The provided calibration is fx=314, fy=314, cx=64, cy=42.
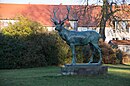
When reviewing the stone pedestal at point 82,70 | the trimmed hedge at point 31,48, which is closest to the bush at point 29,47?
the trimmed hedge at point 31,48

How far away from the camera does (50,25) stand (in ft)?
204

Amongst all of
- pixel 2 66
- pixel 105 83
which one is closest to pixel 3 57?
pixel 2 66

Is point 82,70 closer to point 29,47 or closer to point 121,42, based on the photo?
point 29,47

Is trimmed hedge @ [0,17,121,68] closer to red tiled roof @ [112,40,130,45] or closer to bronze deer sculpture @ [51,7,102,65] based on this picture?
bronze deer sculpture @ [51,7,102,65]

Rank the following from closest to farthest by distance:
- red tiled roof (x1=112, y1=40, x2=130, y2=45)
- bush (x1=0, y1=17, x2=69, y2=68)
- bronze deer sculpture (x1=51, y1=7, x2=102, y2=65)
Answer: bronze deer sculpture (x1=51, y1=7, x2=102, y2=65) < bush (x1=0, y1=17, x2=69, y2=68) < red tiled roof (x1=112, y1=40, x2=130, y2=45)

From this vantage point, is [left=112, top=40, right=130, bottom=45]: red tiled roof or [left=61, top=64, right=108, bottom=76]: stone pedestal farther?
[left=112, top=40, right=130, bottom=45]: red tiled roof

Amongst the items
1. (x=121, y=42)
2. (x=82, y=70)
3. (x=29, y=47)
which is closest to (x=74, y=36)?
(x=82, y=70)

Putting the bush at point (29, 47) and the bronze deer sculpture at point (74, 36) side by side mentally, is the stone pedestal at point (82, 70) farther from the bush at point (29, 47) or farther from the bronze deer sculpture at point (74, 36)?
the bush at point (29, 47)

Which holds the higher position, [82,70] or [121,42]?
Result: [121,42]

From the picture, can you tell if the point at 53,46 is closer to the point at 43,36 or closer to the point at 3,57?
the point at 43,36

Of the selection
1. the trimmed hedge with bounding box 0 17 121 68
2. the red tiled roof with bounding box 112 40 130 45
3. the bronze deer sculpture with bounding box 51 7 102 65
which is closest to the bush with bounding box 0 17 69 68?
the trimmed hedge with bounding box 0 17 121 68

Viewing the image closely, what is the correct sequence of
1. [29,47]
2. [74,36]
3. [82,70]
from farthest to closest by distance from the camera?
[29,47], [74,36], [82,70]

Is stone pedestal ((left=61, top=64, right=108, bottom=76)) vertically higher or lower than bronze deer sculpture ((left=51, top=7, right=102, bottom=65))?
lower

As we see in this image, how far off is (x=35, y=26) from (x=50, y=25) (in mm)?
31132
